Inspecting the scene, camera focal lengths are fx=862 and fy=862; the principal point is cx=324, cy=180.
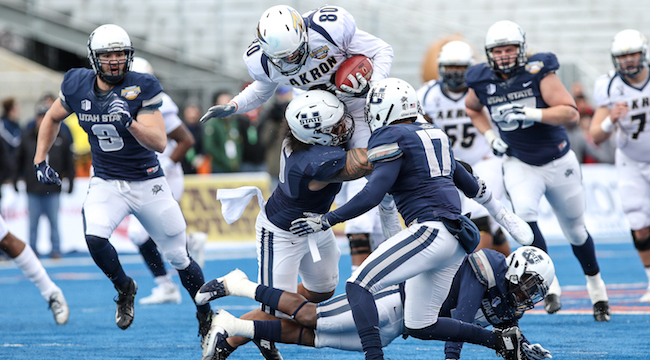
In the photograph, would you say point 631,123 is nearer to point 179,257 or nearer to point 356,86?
point 356,86

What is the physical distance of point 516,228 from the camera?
15.8 ft

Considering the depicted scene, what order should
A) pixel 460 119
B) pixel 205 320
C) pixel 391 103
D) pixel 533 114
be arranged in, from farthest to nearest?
pixel 460 119 < pixel 533 114 < pixel 205 320 < pixel 391 103

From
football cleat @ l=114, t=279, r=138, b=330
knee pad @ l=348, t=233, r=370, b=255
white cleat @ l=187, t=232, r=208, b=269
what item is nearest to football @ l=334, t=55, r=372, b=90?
knee pad @ l=348, t=233, r=370, b=255

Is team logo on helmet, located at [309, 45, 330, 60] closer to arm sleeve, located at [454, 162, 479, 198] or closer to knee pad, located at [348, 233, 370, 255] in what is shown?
arm sleeve, located at [454, 162, 479, 198]

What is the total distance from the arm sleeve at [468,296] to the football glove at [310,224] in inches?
36.5

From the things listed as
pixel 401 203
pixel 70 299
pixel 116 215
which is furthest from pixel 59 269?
pixel 401 203

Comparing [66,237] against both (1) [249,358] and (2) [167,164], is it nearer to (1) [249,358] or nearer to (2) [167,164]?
(2) [167,164]

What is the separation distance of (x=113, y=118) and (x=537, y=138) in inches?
122

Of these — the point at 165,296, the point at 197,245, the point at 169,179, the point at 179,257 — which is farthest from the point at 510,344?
the point at 197,245

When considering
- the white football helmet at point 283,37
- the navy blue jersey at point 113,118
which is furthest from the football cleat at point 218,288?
the navy blue jersey at point 113,118

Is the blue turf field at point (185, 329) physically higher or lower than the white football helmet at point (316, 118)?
lower

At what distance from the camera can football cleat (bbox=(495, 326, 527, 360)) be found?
14.8 ft

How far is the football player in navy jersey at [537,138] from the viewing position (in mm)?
6324

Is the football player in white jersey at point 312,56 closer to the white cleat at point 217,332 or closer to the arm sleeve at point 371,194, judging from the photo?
the arm sleeve at point 371,194
